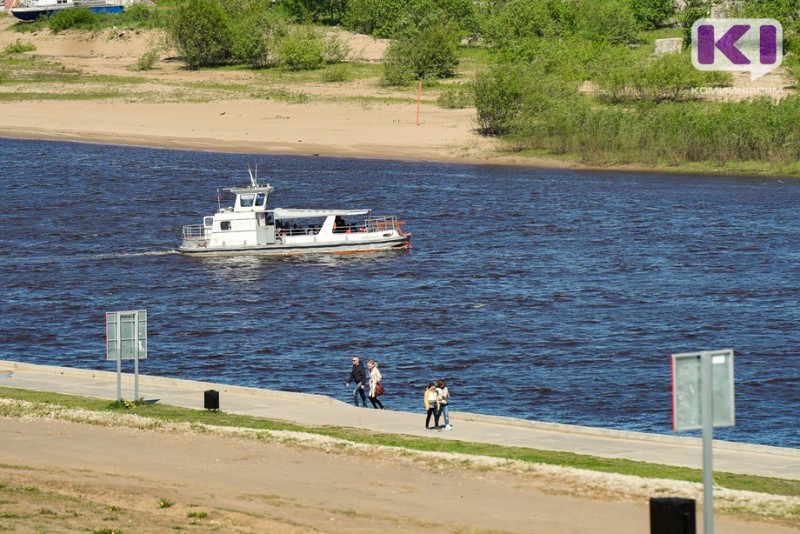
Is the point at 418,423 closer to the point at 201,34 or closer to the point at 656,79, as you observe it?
the point at 656,79

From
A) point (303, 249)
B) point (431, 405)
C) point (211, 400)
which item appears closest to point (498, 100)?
point (303, 249)

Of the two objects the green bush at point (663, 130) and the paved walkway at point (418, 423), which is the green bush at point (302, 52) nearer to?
the green bush at point (663, 130)

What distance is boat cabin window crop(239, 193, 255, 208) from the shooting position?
73.6 m

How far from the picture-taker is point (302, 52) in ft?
441

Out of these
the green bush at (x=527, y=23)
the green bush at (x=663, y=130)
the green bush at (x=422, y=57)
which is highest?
the green bush at (x=527, y=23)

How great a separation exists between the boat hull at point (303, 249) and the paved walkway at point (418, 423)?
106 feet

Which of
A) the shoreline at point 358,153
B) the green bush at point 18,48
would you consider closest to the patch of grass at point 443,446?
the shoreline at point 358,153

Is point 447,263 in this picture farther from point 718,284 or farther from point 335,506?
point 335,506

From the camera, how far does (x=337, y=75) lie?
12762 cm

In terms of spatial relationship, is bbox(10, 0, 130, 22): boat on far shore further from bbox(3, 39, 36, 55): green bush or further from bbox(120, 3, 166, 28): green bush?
bbox(3, 39, 36, 55): green bush

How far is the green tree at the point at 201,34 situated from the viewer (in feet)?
454

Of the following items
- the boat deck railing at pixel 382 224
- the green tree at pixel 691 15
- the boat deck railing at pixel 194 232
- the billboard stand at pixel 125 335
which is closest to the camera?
the billboard stand at pixel 125 335

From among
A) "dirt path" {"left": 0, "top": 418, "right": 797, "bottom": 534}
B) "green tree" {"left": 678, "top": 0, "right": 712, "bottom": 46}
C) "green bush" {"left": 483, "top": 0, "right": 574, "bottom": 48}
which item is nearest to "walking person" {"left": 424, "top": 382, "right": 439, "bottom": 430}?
"dirt path" {"left": 0, "top": 418, "right": 797, "bottom": 534}

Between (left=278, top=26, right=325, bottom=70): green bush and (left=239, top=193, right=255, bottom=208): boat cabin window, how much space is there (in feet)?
201
